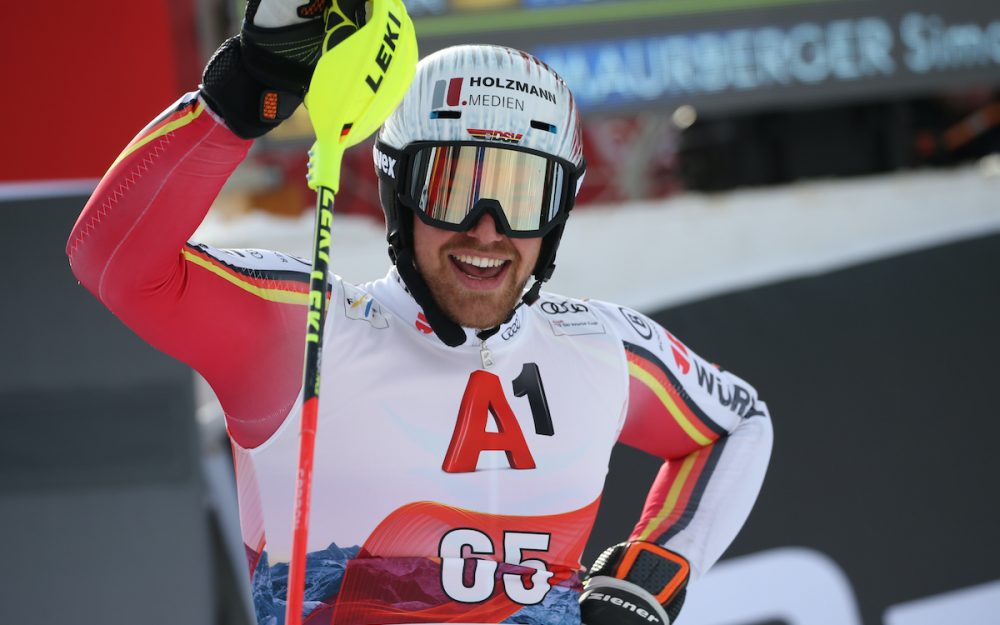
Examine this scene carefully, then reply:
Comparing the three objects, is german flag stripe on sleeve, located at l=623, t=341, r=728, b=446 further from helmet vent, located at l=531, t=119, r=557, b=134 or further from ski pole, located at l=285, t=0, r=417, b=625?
ski pole, located at l=285, t=0, r=417, b=625

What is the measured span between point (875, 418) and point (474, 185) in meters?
2.18

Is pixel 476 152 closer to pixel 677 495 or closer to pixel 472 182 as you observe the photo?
pixel 472 182

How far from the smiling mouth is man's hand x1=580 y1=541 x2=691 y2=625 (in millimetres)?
598

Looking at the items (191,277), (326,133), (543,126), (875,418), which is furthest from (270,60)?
(875,418)

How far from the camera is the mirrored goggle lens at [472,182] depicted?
6.75 ft

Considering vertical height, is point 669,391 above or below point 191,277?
below

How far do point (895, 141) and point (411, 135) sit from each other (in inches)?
144

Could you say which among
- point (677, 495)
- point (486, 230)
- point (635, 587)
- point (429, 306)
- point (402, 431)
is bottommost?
point (635, 587)

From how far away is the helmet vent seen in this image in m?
2.10

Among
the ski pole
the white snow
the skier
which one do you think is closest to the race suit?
the skier

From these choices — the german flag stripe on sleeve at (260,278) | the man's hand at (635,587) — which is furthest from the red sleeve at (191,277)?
the man's hand at (635,587)

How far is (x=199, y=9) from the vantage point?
443cm

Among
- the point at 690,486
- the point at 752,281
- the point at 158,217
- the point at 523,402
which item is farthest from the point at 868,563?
the point at 158,217

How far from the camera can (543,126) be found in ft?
6.92
